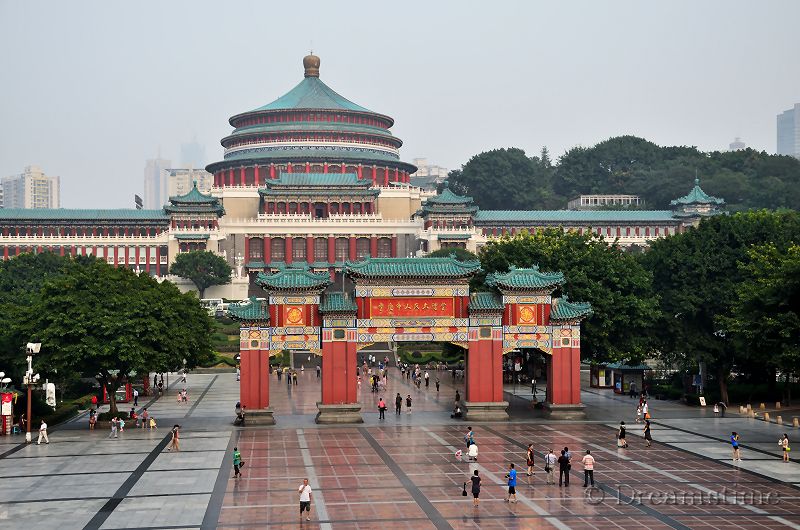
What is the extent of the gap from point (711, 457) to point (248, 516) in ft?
70.2

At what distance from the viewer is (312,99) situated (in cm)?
16038

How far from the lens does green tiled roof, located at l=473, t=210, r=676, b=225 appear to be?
479 feet

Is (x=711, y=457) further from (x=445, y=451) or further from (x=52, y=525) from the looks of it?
(x=52, y=525)

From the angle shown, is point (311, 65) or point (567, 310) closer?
point (567, 310)

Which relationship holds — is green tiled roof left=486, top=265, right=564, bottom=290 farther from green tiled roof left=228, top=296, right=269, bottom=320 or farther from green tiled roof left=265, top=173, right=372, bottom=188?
green tiled roof left=265, top=173, right=372, bottom=188

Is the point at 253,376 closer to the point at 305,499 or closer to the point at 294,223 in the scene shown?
the point at 305,499

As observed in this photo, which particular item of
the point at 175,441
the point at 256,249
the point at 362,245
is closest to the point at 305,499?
the point at 175,441

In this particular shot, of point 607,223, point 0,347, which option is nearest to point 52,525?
point 0,347

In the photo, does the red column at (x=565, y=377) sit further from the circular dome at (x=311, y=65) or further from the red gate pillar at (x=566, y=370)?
the circular dome at (x=311, y=65)

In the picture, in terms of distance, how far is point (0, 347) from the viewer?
60.3m

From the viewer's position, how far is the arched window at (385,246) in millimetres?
141625

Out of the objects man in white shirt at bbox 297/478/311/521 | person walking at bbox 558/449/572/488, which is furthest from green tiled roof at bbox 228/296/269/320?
man in white shirt at bbox 297/478/311/521

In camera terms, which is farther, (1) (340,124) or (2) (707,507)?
(1) (340,124)

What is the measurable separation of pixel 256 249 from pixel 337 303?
276 feet
